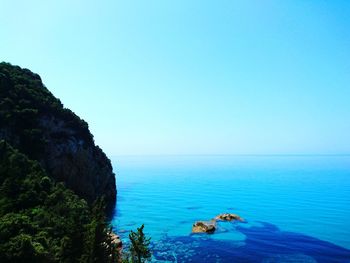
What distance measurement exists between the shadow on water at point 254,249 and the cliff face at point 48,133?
98.0ft

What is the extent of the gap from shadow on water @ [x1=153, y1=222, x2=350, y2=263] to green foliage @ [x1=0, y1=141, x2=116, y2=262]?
53.4 ft

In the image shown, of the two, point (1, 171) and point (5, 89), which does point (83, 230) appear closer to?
point (1, 171)

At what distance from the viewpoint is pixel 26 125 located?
218 ft

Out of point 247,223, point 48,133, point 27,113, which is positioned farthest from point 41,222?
point 247,223

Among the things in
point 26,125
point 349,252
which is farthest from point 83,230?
point 349,252

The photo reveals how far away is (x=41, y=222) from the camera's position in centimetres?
3772

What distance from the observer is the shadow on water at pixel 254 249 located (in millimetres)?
47844

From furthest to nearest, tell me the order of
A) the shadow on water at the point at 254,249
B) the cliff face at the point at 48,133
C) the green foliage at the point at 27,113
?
1. the cliff face at the point at 48,133
2. the green foliage at the point at 27,113
3. the shadow on water at the point at 254,249

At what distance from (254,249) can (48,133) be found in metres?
52.7

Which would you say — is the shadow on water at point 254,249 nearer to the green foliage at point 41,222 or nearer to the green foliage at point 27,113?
the green foliage at point 41,222

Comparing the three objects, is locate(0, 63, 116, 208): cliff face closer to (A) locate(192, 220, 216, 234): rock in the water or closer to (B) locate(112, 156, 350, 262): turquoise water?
(B) locate(112, 156, 350, 262): turquoise water

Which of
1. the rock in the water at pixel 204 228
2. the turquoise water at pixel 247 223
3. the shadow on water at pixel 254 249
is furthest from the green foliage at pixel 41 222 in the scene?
the rock in the water at pixel 204 228

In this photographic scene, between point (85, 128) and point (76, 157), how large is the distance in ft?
40.3

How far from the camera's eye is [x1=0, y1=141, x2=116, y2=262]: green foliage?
2997 centimetres
